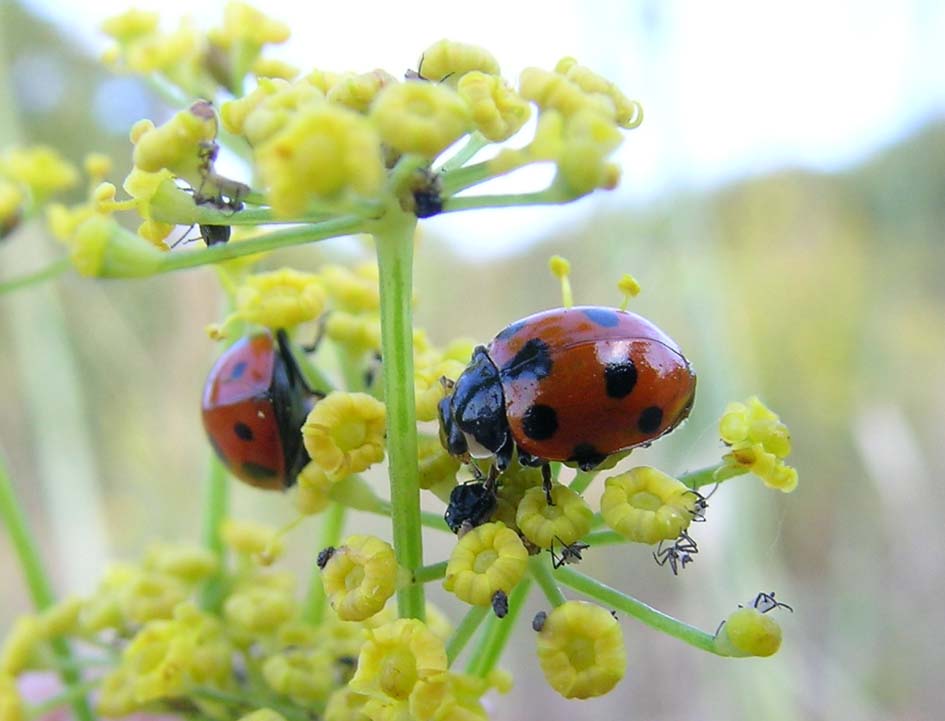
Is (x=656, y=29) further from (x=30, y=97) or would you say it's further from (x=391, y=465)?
(x=30, y=97)

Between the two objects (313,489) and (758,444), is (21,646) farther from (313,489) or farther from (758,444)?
(758,444)

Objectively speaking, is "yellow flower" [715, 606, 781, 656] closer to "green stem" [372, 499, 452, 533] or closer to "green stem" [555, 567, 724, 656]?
"green stem" [555, 567, 724, 656]

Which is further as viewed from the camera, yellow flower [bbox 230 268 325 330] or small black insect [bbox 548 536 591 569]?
yellow flower [bbox 230 268 325 330]

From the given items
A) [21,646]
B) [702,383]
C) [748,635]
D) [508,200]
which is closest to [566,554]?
[748,635]

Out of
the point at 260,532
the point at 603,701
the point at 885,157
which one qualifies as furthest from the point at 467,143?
the point at 603,701

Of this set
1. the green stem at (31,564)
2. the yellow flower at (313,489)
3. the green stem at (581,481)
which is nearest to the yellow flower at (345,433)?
the yellow flower at (313,489)

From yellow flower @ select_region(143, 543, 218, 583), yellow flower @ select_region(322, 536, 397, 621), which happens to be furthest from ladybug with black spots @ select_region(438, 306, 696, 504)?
yellow flower @ select_region(143, 543, 218, 583)
